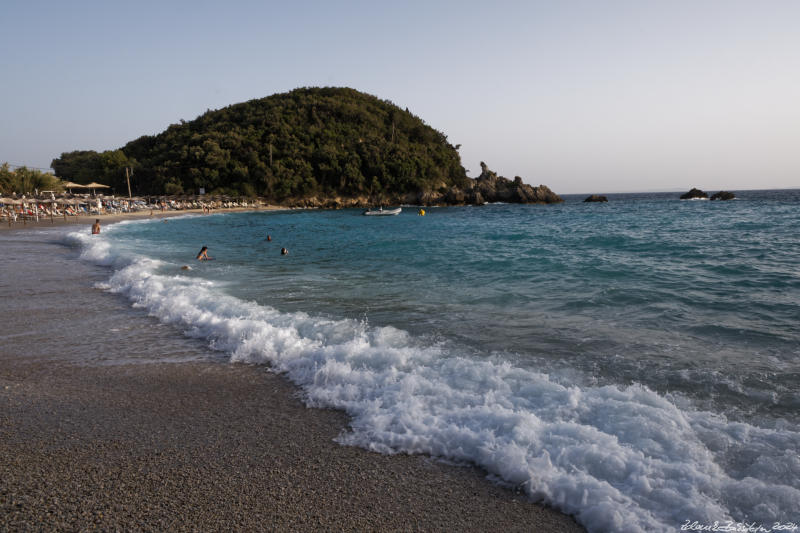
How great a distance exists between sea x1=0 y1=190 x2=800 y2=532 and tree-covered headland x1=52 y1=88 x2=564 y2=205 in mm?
73680

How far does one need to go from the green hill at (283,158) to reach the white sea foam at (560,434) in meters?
81.7

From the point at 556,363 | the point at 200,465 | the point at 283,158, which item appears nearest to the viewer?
the point at 200,465

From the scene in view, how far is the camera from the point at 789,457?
3625 mm

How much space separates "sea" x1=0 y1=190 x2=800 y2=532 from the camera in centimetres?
334

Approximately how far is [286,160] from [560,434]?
296 feet

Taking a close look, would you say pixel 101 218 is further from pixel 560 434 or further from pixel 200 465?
pixel 560 434

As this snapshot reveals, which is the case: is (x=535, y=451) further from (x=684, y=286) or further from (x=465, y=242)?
(x=465, y=242)

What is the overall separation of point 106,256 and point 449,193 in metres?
73.3

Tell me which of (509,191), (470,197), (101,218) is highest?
(509,191)

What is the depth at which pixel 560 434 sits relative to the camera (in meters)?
3.93

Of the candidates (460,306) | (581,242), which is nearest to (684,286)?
(460,306)

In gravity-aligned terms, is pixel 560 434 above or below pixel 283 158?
below
